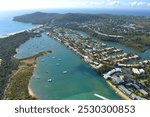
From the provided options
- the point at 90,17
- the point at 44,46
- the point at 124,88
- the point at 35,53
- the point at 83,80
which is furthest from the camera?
the point at 90,17

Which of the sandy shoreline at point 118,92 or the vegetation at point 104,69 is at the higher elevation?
the vegetation at point 104,69

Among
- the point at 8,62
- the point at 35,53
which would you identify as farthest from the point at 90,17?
the point at 8,62

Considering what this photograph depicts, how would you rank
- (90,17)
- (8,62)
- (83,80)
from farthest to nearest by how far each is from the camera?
(90,17)
(8,62)
(83,80)

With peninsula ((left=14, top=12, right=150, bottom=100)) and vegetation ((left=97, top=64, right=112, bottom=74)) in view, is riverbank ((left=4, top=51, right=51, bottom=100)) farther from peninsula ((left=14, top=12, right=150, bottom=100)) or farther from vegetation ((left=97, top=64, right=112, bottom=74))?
vegetation ((left=97, top=64, right=112, bottom=74))

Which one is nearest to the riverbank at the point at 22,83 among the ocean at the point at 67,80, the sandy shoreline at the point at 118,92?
the ocean at the point at 67,80

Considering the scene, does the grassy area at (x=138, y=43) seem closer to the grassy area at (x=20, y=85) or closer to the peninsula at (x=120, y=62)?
the peninsula at (x=120, y=62)

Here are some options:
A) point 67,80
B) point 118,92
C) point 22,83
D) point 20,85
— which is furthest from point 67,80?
point 118,92

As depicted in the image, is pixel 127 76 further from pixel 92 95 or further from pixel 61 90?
pixel 61 90
